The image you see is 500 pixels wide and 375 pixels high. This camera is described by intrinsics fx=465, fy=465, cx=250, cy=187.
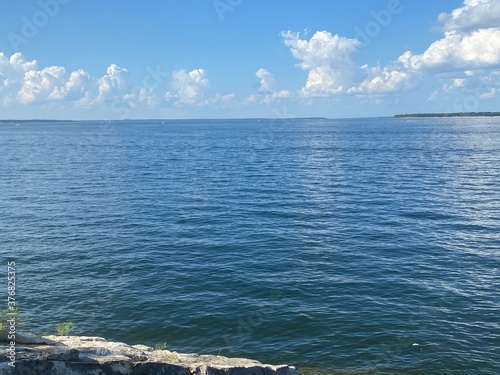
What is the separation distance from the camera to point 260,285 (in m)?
33.6

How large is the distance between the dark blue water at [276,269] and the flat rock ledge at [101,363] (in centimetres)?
717

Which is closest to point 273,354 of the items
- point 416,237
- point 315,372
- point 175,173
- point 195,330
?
point 315,372

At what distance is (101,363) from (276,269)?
21.1 m

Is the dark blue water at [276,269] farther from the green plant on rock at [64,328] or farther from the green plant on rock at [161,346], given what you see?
the green plant on rock at [64,328]

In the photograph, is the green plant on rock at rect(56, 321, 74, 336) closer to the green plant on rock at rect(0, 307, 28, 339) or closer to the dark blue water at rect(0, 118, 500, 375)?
the dark blue water at rect(0, 118, 500, 375)

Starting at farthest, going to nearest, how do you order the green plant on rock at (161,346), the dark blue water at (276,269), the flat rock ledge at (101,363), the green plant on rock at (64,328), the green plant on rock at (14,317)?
the green plant on rock at (14,317) < the dark blue water at (276,269) < the green plant on rock at (64,328) < the green plant on rock at (161,346) < the flat rock ledge at (101,363)

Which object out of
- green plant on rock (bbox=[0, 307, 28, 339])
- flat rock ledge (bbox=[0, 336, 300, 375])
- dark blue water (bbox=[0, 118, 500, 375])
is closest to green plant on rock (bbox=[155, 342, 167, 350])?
dark blue water (bbox=[0, 118, 500, 375])

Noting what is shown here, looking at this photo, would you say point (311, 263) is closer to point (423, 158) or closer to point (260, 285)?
point (260, 285)

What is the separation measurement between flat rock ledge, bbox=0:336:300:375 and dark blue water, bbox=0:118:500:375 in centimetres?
717

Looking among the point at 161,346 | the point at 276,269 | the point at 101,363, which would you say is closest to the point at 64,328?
the point at 161,346

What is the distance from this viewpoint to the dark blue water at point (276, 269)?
26.2 meters

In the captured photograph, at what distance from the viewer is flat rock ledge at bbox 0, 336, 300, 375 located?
1645 cm

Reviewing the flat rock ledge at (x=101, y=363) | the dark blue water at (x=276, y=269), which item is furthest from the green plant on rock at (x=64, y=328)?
the flat rock ledge at (x=101, y=363)

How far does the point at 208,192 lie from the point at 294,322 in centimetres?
4207
